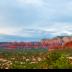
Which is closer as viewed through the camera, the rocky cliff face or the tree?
the tree

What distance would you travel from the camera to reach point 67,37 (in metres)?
9.72

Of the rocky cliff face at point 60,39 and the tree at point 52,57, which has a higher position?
the rocky cliff face at point 60,39

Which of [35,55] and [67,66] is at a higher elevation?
Result: [35,55]

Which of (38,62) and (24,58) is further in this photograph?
(24,58)

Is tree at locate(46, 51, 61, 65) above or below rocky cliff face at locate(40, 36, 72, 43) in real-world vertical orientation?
below

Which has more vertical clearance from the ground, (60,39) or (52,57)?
(60,39)

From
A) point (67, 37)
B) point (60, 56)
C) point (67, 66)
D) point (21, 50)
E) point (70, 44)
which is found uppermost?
point (67, 37)

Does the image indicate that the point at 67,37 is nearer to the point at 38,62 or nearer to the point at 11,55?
the point at 38,62

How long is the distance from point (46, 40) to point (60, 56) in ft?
9.06

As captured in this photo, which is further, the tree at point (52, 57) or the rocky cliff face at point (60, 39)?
the rocky cliff face at point (60, 39)

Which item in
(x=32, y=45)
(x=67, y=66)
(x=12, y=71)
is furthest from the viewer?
(x=32, y=45)

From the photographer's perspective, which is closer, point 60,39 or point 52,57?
point 52,57

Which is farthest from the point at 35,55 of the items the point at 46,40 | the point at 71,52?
the point at 71,52

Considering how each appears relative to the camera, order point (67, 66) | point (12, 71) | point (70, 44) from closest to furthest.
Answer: point (12, 71)
point (67, 66)
point (70, 44)
